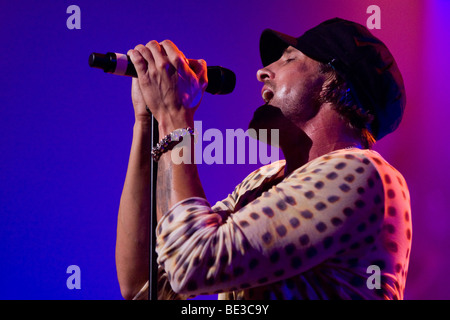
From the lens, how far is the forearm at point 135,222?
57.2 inches

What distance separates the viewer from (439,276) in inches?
101

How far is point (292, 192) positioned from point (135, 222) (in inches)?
20.3

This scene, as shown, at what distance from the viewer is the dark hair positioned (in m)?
1.38

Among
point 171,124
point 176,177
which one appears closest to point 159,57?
point 171,124

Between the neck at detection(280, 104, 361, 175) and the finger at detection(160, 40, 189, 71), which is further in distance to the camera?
the neck at detection(280, 104, 361, 175)

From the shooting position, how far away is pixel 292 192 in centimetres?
111

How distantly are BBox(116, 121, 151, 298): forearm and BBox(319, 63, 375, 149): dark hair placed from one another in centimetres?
47

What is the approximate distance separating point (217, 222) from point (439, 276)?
1822 millimetres

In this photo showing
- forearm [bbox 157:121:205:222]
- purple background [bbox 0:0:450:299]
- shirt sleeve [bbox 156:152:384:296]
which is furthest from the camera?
purple background [bbox 0:0:450:299]

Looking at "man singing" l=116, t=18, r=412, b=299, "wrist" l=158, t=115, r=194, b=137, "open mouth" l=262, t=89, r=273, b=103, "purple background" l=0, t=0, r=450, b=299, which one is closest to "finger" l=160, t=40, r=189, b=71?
"man singing" l=116, t=18, r=412, b=299

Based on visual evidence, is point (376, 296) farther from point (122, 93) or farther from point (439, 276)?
point (439, 276)

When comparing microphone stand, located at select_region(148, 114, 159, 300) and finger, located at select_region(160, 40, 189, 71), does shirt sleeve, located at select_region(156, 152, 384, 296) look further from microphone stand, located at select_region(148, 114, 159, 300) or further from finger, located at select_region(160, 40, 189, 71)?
finger, located at select_region(160, 40, 189, 71)

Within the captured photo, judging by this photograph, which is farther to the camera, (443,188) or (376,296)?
(443,188)
